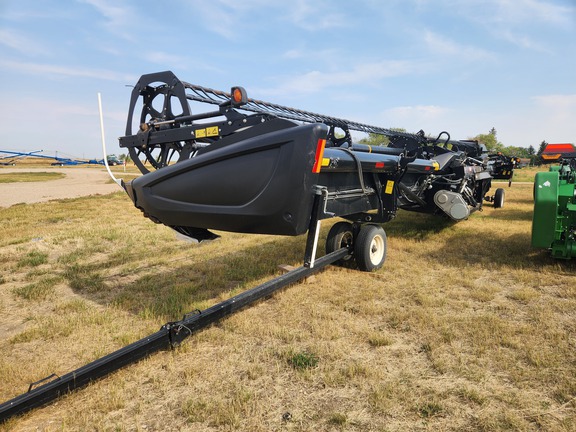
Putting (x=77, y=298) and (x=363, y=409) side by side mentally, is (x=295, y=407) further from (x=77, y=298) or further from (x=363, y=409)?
(x=77, y=298)

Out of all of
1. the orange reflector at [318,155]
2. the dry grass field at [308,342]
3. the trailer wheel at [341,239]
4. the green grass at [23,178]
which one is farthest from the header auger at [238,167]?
the green grass at [23,178]

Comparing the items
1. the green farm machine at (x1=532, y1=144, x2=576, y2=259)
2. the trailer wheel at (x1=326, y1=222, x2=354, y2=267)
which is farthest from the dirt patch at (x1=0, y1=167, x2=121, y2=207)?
the green farm machine at (x1=532, y1=144, x2=576, y2=259)

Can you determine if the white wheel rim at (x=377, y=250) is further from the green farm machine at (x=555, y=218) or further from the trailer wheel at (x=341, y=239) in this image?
the green farm machine at (x=555, y=218)

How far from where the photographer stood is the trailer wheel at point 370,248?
461 centimetres

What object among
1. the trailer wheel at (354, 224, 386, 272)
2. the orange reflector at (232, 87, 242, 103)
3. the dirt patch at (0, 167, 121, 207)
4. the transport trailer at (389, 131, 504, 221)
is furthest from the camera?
the dirt patch at (0, 167, 121, 207)

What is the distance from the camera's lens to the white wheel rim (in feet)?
15.7

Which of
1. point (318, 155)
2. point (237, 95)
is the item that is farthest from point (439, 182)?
point (237, 95)

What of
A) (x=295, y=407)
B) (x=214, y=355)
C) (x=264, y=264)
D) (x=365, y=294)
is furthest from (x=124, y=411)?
(x=264, y=264)

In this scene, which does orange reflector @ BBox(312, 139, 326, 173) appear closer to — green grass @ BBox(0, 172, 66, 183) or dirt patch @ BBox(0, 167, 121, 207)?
dirt patch @ BBox(0, 167, 121, 207)

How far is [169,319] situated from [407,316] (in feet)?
7.10

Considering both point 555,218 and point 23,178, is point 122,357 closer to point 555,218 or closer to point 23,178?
point 555,218

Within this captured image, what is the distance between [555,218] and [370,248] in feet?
7.27

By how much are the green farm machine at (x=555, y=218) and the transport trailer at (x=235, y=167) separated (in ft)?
7.02

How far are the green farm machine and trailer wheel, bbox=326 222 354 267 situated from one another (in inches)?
88.7
